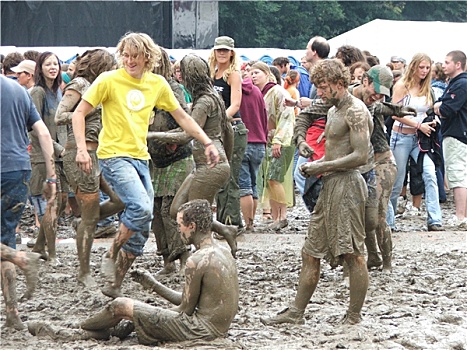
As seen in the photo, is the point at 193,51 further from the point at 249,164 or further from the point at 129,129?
the point at 129,129

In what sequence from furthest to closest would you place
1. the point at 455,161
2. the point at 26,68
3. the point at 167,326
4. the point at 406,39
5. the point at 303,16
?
the point at 303,16
the point at 406,39
the point at 455,161
the point at 26,68
the point at 167,326

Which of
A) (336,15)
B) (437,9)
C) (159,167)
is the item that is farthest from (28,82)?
(437,9)

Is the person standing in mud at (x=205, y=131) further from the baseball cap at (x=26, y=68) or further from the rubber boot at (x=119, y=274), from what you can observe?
the baseball cap at (x=26, y=68)

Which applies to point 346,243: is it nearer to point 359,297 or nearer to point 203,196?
point 359,297

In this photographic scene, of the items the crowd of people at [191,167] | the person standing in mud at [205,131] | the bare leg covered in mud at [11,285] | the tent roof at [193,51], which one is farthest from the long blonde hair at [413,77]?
the tent roof at [193,51]

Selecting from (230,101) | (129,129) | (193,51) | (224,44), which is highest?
(193,51)

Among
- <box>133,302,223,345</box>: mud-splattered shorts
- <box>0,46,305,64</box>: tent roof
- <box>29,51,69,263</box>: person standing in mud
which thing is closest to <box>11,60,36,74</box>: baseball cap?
<box>29,51,69,263</box>: person standing in mud

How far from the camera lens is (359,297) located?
6883mm

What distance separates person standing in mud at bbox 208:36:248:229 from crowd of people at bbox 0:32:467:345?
0.05ft

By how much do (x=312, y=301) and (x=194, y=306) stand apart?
6.00ft

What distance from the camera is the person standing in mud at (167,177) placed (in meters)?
8.46

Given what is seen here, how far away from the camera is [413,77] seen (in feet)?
37.8

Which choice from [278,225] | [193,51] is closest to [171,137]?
[278,225]

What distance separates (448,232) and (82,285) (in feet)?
17.1
